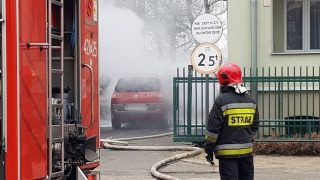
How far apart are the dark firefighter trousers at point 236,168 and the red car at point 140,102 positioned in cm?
1270

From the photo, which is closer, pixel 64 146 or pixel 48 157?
pixel 48 157

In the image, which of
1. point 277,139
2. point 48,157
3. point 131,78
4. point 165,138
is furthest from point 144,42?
point 48,157

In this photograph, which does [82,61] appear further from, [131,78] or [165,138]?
[131,78]

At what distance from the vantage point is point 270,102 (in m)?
14.6

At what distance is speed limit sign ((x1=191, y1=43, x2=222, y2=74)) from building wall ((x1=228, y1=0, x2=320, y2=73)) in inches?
136

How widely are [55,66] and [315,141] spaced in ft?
27.3

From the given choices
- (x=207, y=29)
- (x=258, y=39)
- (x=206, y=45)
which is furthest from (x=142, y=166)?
(x=258, y=39)

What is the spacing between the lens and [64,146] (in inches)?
229

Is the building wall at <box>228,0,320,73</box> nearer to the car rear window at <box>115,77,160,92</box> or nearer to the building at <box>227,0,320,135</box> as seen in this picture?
the building at <box>227,0,320,135</box>

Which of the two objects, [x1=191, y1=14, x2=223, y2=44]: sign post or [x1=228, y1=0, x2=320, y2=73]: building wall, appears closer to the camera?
[x1=191, y1=14, x2=223, y2=44]: sign post

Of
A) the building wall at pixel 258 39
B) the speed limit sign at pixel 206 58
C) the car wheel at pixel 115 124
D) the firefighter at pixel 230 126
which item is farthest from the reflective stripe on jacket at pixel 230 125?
the car wheel at pixel 115 124

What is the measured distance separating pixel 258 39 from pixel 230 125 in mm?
8662

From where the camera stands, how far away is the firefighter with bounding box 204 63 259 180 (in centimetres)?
673

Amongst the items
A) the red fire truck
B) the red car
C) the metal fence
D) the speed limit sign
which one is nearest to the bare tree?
the red car
